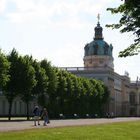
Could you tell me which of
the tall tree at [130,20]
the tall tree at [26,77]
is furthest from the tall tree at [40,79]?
the tall tree at [130,20]

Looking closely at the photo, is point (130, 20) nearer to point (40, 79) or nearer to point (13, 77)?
point (13, 77)

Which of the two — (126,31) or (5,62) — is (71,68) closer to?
(5,62)

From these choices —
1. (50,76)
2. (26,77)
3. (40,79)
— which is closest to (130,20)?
(26,77)

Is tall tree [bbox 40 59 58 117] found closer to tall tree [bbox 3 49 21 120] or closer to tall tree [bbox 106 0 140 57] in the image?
tall tree [bbox 3 49 21 120]

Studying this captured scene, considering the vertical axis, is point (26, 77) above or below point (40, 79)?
below

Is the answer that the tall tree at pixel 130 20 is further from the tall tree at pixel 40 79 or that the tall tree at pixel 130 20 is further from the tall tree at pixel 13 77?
the tall tree at pixel 40 79

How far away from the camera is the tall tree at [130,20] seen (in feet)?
64.4

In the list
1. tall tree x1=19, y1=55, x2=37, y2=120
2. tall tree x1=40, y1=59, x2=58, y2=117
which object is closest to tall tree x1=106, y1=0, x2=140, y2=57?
tall tree x1=19, y1=55, x2=37, y2=120

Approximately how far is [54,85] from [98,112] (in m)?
47.0

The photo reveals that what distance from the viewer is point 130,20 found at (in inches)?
841

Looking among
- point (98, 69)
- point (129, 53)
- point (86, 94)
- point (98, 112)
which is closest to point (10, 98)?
point (86, 94)

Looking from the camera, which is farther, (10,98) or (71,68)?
(71,68)

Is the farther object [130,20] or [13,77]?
[13,77]

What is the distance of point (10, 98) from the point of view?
89.9 m
